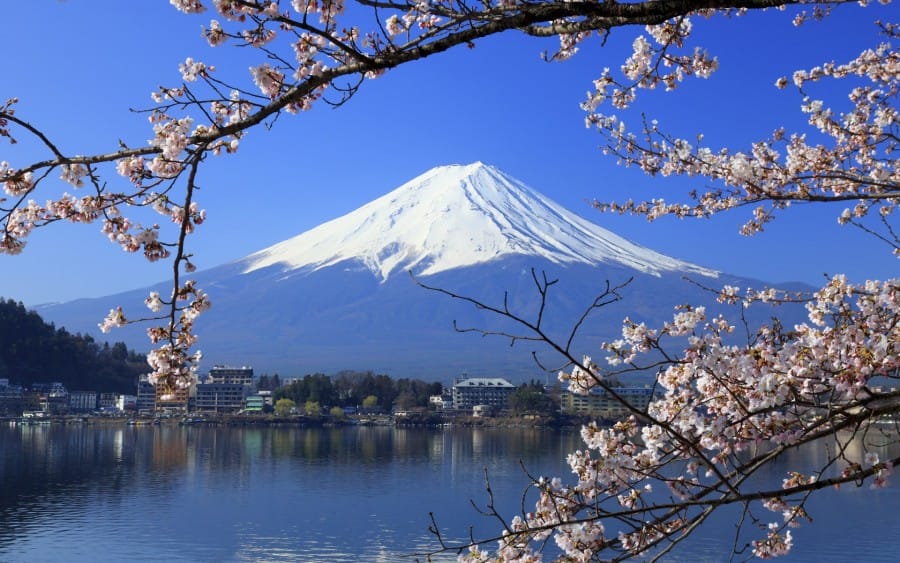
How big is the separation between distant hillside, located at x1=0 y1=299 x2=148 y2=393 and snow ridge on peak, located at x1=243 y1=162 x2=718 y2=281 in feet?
135

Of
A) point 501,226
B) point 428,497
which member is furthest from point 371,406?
point 501,226

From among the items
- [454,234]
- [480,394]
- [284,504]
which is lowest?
[284,504]

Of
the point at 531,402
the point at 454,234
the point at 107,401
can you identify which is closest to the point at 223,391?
the point at 107,401

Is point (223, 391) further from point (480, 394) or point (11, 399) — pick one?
point (480, 394)

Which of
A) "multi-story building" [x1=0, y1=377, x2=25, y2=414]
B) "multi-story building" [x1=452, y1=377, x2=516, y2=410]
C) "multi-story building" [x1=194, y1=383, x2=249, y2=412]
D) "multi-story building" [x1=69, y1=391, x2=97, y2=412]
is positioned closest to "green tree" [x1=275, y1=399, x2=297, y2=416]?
"multi-story building" [x1=194, y1=383, x2=249, y2=412]

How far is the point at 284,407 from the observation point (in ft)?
149

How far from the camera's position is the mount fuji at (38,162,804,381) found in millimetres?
82000

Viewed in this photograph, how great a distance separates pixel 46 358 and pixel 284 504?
36891mm

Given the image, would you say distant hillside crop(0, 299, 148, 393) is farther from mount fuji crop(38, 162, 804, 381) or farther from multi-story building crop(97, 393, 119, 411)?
mount fuji crop(38, 162, 804, 381)

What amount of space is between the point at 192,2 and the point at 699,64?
1.65m

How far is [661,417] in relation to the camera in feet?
8.55

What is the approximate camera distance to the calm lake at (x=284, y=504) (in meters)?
12.0

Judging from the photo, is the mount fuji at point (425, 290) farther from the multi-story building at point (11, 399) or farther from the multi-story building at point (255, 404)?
the multi-story building at point (11, 399)

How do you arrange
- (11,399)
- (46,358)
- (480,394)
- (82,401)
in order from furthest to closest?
(480,394)
(46,358)
(82,401)
(11,399)
